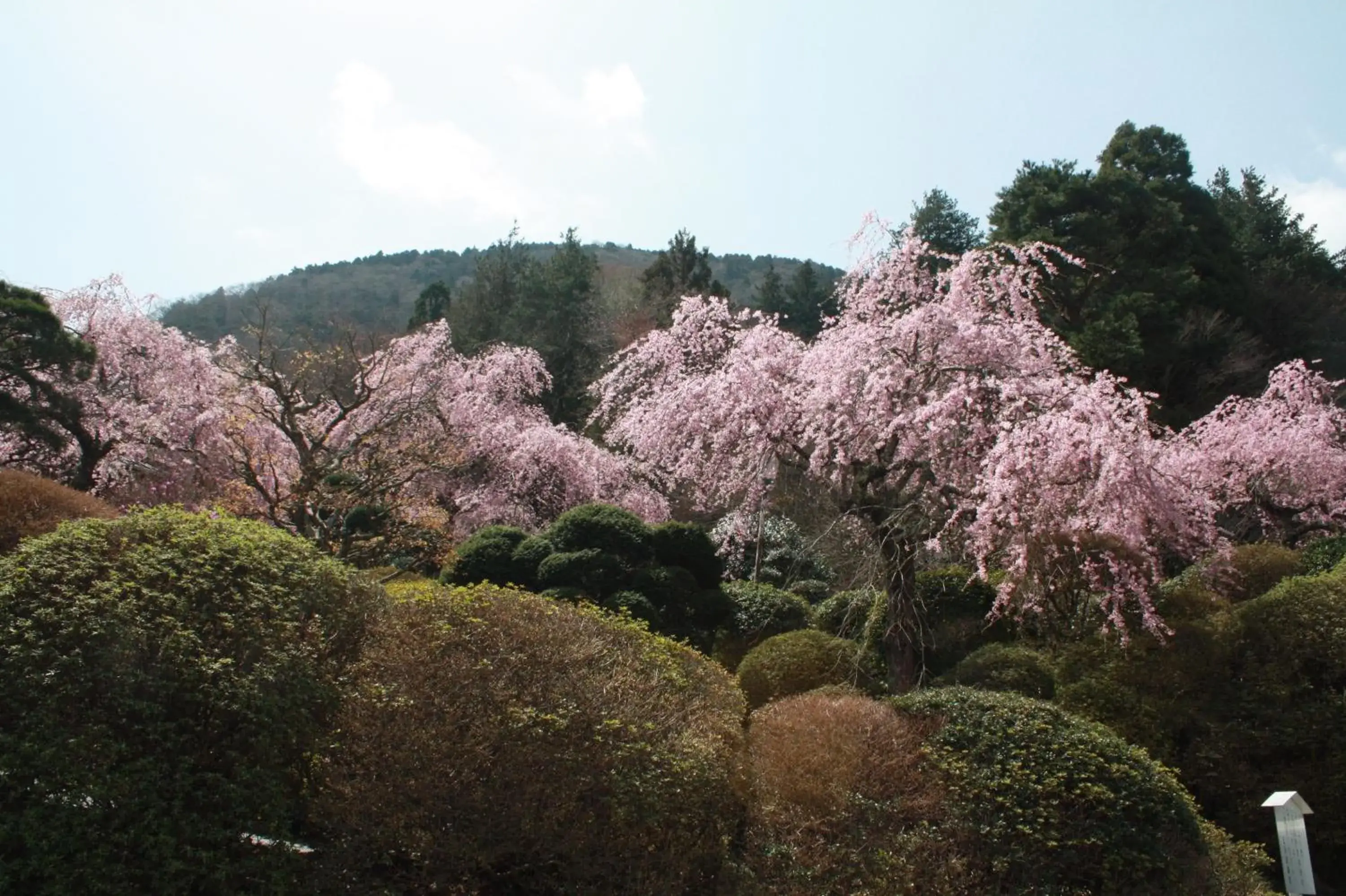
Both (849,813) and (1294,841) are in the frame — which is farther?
(849,813)

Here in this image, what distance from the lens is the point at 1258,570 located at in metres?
9.35

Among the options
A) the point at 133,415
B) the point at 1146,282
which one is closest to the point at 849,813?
the point at 133,415

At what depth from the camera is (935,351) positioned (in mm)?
9227

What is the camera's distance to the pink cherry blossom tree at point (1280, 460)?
12.5 meters

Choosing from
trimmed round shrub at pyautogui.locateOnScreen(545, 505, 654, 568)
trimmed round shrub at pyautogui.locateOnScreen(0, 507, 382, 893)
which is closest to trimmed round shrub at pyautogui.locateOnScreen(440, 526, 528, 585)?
trimmed round shrub at pyautogui.locateOnScreen(545, 505, 654, 568)

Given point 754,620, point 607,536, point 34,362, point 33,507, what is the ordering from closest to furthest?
1. point 33,507
2. point 754,620
3. point 607,536
4. point 34,362

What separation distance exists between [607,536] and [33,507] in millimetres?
5213

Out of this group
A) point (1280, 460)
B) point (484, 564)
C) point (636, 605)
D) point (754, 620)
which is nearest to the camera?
point (636, 605)

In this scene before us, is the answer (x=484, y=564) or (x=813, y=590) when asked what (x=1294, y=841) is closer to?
(x=484, y=564)

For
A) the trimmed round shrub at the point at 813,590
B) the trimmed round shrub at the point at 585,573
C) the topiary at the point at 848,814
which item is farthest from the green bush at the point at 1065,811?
the trimmed round shrub at the point at 813,590

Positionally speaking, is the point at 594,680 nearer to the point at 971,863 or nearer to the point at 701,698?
the point at 701,698

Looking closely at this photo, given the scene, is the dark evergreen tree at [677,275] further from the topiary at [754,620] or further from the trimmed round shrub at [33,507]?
the trimmed round shrub at [33,507]

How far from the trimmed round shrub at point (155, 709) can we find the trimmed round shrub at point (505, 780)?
26 centimetres

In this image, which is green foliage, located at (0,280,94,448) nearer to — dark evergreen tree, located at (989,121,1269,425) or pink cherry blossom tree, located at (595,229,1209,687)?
pink cherry blossom tree, located at (595,229,1209,687)
